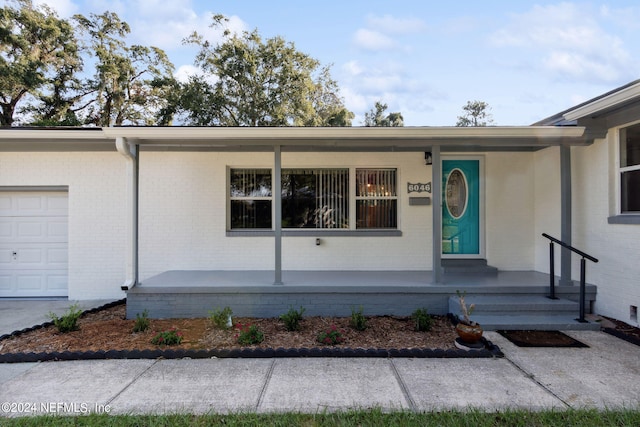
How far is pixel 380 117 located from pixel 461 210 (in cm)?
2365

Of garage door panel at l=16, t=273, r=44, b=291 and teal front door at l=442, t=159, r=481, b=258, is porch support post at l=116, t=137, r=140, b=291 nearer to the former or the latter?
garage door panel at l=16, t=273, r=44, b=291

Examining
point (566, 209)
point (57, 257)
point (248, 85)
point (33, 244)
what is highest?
point (248, 85)

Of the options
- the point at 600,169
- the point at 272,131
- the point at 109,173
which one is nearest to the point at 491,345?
the point at 600,169

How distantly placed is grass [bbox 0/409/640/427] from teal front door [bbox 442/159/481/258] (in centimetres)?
429

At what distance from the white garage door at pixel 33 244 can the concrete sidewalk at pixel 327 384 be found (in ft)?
11.3

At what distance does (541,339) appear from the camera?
4.54 meters

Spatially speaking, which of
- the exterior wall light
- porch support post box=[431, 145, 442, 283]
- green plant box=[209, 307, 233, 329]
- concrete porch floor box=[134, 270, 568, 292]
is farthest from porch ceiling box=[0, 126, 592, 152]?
green plant box=[209, 307, 233, 329]

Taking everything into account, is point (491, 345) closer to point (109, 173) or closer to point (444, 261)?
point (444, 261)

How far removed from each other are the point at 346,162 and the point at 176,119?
1514cm

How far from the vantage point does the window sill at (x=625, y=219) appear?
480 centimetres

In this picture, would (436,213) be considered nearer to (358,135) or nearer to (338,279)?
(358,135)

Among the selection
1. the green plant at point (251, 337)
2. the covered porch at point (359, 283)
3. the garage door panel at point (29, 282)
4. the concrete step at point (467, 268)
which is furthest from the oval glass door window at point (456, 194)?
the garage door panel at point (29, 282)

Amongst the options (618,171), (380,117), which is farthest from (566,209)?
(380,117)

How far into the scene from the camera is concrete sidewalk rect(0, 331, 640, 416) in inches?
121
